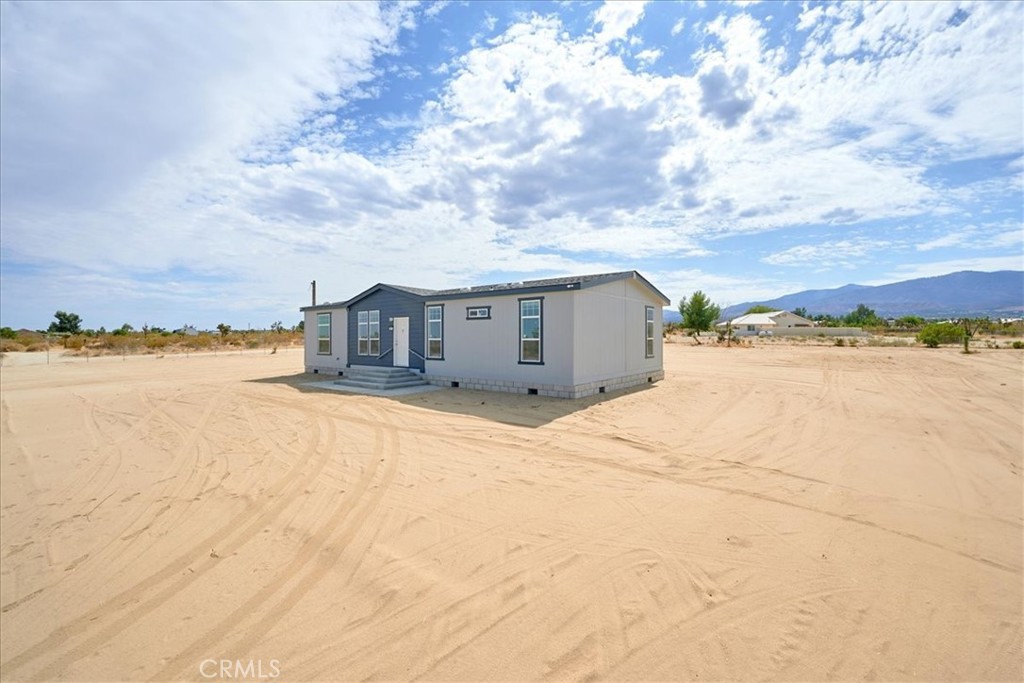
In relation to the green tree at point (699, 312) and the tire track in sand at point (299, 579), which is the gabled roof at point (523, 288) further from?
the green tree at point (699, 312)

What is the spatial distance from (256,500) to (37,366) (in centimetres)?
2729

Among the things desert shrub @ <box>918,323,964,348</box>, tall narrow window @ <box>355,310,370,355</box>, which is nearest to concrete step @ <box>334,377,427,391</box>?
tall narrow window @ <box>355,310,370,355</box>

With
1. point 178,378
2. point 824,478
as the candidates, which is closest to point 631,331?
point 824,478

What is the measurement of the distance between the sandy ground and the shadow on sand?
0.92 metres

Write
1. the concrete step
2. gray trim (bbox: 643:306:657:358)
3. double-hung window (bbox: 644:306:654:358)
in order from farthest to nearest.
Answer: double-hung window (bbox: 644:306:654:358), gray trim (bbox: 643:306:657:358), the concrete step

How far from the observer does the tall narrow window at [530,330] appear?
13.5 metres

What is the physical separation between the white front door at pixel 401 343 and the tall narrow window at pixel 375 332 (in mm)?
860

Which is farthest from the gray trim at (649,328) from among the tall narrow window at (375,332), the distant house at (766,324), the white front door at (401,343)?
the distant house at (766,324)

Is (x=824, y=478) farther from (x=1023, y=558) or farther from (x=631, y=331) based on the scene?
(x=631, y=331)

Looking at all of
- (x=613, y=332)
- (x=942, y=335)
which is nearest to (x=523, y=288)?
(x=613, y=332)

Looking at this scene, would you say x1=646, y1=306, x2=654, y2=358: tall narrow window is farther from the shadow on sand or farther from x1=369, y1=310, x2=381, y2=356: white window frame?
x1=369, y1=310, x2=381, y2=356: white window frame

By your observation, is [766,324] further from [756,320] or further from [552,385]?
[552,385]

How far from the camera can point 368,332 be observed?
720 inches

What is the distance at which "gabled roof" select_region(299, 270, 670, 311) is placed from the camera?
13.1 m
